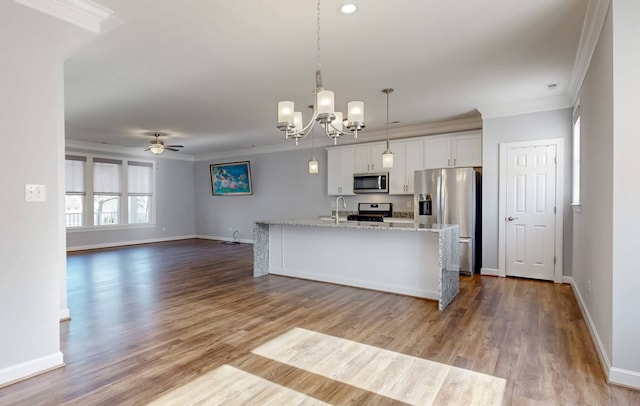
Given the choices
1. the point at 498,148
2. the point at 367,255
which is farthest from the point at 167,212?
the point at 498,148

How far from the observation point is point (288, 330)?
3057 millimetres

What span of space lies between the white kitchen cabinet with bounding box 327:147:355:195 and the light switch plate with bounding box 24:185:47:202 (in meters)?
5.44

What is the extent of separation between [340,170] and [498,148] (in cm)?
313

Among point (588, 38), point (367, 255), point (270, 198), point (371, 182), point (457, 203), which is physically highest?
point (588, 38)

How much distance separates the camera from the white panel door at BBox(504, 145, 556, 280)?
4770mm

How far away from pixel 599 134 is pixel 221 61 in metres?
3.46

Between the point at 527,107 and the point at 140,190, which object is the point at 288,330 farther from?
the point at 140,190

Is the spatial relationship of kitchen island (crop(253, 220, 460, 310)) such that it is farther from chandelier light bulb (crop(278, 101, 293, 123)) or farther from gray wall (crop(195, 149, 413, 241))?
gray wall (crop(195, 149, 413, 241))

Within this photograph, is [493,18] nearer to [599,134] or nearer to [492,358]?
[599,134]

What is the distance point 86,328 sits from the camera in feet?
10.2

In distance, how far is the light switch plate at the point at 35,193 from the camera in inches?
89.8

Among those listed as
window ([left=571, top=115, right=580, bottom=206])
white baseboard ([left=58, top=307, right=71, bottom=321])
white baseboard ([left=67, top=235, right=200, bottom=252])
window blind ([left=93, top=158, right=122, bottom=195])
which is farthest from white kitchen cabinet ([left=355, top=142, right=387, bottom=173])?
window blind ([left=93, top=158, right=122, bottom=195])

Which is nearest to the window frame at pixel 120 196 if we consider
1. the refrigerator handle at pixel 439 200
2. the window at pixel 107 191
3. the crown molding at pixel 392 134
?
the window at pixel 107 191

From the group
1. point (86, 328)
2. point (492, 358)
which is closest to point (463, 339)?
point (492, 358)
